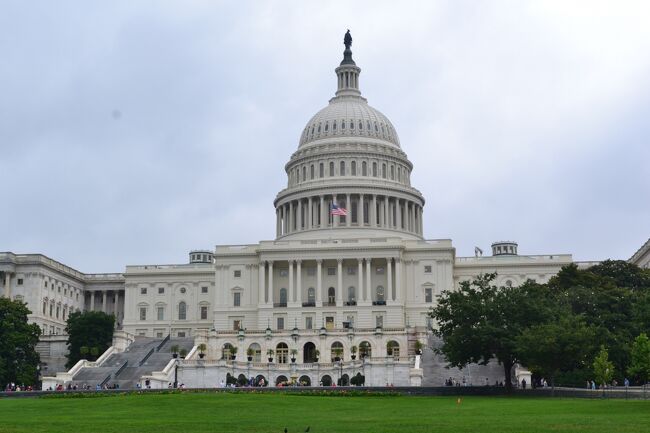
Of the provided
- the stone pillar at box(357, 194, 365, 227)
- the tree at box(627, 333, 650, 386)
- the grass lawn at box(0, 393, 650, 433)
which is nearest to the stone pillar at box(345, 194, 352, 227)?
the stone pillar at box(357, 194, 365, 227)

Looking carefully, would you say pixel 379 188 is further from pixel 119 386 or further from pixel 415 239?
pixel 119 386

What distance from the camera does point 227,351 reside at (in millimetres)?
111938

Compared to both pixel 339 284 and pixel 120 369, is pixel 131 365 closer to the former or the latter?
pixel 120 369

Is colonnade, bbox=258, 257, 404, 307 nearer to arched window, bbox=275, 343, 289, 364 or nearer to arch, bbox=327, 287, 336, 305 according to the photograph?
arch, bbox=327, 287, 336, 305

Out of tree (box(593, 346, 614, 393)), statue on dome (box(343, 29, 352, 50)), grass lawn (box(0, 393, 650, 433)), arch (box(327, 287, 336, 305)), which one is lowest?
grass lawn (box(0, 393, 650, 433))

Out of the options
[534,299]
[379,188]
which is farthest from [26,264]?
[534,299]

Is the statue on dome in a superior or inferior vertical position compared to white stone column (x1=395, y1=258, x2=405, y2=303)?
superior

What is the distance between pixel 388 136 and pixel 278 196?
19279mm

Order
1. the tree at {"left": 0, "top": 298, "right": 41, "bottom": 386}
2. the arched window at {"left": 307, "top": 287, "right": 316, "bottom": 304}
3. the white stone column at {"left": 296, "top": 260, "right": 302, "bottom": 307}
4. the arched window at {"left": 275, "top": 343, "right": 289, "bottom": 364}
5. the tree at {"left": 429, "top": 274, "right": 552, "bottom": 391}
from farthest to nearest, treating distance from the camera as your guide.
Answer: the arched window at {"left": 307, "top": 287, "right": 316, "bottom": 304}
the white stone column at {"left": 296, "top": 260, "right": 302, "bottom": 307}
the arched window at {"left": 275, "top": 343, "right": 289, "bottom": 364}
the tree at {"left": 0, "top": 298, "right": 41, "bottom": 386}
the tree at {"left": 429, "top": 274, "right": 552, "bottom": 391}

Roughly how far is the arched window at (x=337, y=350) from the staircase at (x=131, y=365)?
16278 millimetres

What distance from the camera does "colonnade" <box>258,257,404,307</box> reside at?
5162 inches

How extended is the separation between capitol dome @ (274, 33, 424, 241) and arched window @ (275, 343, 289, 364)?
1131 inches

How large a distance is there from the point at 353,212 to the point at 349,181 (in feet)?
14.8

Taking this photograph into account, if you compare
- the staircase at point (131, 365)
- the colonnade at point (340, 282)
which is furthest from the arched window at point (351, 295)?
the staircase at point (131, 365)
